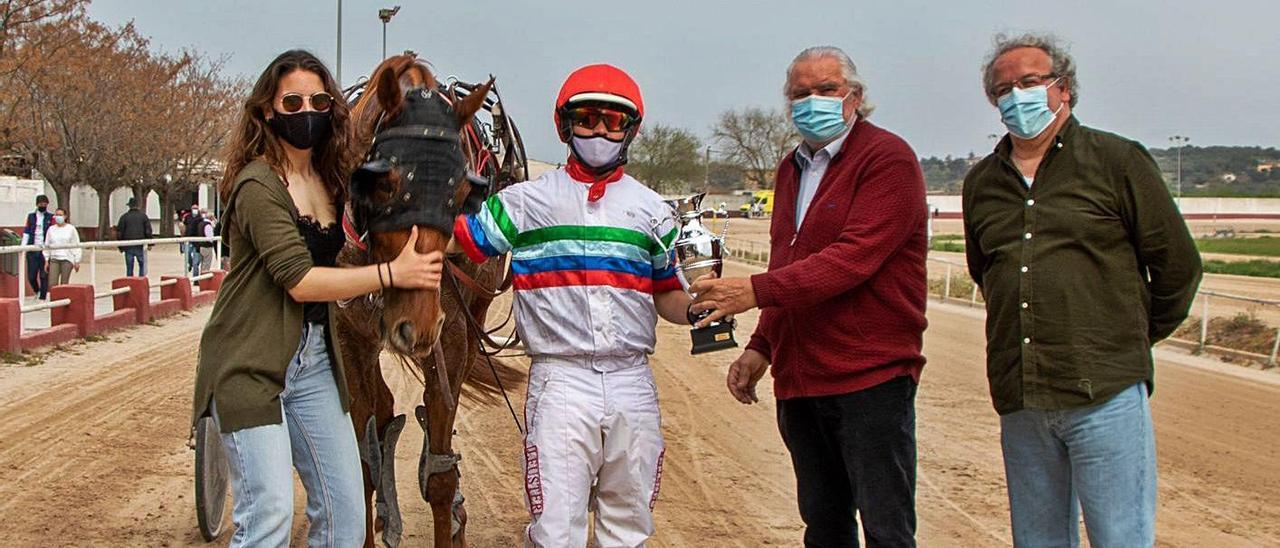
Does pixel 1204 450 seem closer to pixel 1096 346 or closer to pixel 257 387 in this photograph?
pixel 1096 346

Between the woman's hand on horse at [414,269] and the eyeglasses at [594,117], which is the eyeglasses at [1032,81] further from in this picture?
the woman's hand on horse at [414,269]

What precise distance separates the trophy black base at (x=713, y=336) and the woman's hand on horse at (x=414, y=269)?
79 centimetres

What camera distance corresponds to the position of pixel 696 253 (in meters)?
3.31

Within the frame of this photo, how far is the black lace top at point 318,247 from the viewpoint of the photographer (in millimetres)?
3225

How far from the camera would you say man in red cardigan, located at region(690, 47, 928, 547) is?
10.9ft

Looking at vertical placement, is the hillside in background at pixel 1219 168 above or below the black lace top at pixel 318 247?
above

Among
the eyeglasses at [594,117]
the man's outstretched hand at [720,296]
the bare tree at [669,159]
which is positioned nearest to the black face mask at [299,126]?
the eyeglasses at [594,117]

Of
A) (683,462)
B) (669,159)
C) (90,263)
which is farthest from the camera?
(669,159)

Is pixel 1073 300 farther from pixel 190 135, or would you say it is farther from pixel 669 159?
pixel 669 159

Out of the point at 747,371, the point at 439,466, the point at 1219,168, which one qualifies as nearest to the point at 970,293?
the point at 439,466

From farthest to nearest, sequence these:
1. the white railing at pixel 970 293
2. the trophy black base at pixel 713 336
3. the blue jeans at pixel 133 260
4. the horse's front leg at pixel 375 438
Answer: the blue jeans at pixel 133 260, the white railing at pixel 970 293, the horse's front leg at pixel 375 438, the trophy black base at pixel 713 336

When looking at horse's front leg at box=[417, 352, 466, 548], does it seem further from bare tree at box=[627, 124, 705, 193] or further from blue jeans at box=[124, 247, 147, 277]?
bare tree at box=[627, 124, 705, 193]

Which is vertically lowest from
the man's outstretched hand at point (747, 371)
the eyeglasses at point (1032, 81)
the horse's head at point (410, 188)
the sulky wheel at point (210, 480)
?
the sulky wheel at point (210, 480)

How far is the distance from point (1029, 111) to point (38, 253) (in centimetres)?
1387
